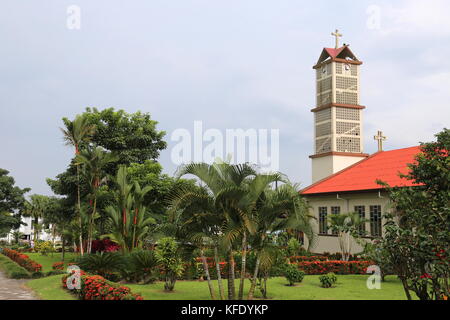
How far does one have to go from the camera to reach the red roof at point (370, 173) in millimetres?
26531

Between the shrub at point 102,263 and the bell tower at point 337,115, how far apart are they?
20.5m

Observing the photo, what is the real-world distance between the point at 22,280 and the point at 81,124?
790 cm

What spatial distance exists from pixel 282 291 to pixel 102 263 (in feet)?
23.0

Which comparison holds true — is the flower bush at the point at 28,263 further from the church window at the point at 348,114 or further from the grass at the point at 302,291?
the church window at the point at 348,114

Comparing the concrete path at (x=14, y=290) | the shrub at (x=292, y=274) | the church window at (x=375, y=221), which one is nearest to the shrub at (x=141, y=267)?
the concrete path at (x=14, y=290)

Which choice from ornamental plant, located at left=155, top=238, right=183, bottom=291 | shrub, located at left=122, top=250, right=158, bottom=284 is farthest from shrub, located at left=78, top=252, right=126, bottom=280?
ornamental plant, located at left=155, top=238, right=183, bottom=291

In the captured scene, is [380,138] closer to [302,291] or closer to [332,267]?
[332,267]

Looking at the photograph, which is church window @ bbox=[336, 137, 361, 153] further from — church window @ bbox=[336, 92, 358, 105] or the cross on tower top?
church window @ bbox=[336, 92, 358, 105]

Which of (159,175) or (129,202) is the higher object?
(159,175)

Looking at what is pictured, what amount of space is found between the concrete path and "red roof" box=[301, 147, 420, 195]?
17990 mm

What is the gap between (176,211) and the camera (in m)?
11.9

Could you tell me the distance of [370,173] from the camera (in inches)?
1146
